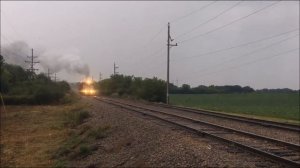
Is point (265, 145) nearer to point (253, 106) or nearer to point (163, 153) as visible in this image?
point (163, 153)

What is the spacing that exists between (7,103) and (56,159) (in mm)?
52023

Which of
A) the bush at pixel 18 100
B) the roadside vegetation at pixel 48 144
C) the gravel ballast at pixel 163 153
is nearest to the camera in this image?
the gravel ballast at pixel 163 153

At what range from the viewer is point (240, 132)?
811 inches

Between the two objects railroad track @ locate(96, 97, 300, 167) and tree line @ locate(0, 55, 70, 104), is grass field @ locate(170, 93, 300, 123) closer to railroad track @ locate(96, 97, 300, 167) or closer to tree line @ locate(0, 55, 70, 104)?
railroad track @ locate(96, 97, 300, 167)

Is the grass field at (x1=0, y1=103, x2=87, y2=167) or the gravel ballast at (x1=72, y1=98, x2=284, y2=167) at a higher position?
the gravel ballast at (x1=72, y1=98, x2=284, y2=167)

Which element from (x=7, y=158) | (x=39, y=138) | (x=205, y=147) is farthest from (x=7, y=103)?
(x=205, y=147)

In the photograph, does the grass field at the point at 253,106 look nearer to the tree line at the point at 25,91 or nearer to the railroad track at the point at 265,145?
the railroad track at the point at 265,145

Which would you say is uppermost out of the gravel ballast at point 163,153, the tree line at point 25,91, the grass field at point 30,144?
the tree line at point 25,91

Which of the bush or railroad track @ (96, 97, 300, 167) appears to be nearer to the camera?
railroad track @ (96, 97, 300, 167)

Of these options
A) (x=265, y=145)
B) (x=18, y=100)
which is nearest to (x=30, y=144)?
(x=265, y=145)

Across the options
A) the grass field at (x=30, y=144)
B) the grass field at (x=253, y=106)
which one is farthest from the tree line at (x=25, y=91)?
the grass field at (x=30, y=144)

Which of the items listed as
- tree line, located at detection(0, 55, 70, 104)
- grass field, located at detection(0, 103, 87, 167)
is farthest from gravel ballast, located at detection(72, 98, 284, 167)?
tree line, located at detection(0, 55, 70, 104)

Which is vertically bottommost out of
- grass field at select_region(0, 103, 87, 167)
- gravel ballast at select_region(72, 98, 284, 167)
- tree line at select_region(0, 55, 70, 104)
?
grass field at select_region(0, 103, 87, 167)

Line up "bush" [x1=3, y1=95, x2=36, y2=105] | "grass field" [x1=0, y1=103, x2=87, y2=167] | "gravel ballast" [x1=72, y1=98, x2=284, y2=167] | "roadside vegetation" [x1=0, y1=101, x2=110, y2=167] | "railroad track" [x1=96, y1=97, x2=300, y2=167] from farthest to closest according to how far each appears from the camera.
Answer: "bush" [x1=3, y1=95, x2=36, y2=105] → "grass field" [x1=0, y1=103, x2=87, y2=167] → "roadside vegetation" [x1=0, y1=101, x2=110, y2=167] → "railroad track" [x1=96, y1=97, x2=300, y2=167] → "gravel ballast" [x1=72, y1=98, x2=284, y2=167]
